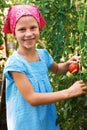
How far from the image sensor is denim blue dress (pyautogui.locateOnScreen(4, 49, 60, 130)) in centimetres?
198

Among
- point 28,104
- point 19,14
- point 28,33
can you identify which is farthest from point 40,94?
point 19,14

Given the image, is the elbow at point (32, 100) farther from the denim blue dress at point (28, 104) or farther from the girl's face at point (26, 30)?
the girl's face at point (26, 30)

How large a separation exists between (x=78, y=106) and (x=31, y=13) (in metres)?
0.58

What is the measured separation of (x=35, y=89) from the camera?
1998 millimetres

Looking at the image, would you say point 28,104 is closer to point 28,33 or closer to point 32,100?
point 32,100

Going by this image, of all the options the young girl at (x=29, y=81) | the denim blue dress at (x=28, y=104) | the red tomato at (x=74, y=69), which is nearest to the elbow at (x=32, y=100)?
the young girl at (x=29, y=81)

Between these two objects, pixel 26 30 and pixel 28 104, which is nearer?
pixel 26 30

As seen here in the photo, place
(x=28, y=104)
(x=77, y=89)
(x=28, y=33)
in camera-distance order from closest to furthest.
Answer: (x=77, y=89) < (x=28, y=33) < (x=28, y=104)

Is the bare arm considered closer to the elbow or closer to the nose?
the elbow

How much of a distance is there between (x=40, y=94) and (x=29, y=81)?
13cm

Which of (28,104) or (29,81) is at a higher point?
(29,81)

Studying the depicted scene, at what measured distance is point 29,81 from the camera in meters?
1.96

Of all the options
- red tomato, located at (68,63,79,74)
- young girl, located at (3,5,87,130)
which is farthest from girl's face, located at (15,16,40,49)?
red tomato, located at (68,63,79,74)

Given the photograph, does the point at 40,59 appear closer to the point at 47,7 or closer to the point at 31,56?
the point at 31,56
